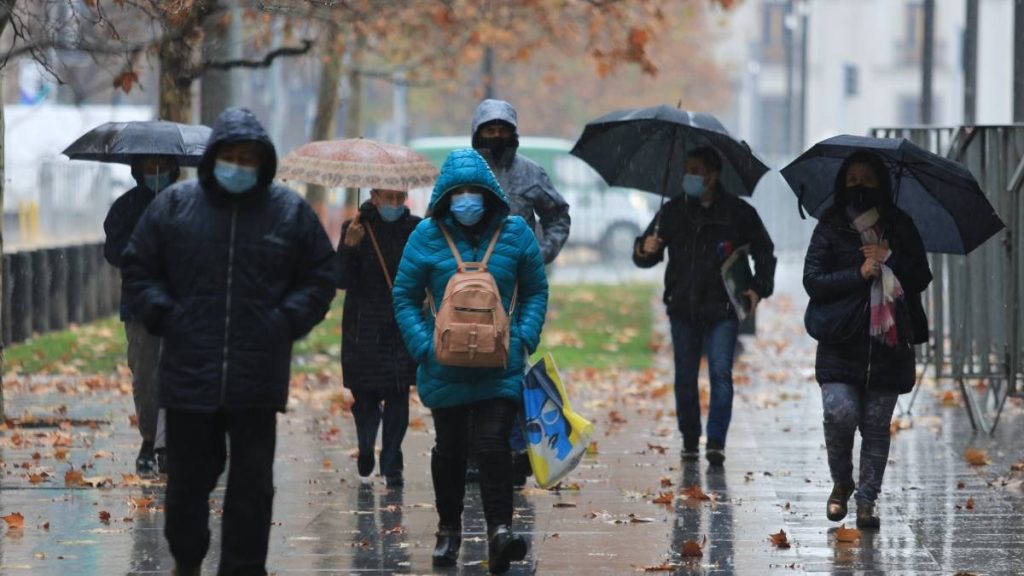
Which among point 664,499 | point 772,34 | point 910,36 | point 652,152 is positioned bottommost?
point 664,499

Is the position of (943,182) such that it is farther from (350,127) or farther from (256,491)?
(350,127)

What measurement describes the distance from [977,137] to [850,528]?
4227 millimetres

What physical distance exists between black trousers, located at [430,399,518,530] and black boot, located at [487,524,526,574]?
0.06 m

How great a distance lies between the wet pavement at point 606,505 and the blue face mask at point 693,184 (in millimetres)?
1534

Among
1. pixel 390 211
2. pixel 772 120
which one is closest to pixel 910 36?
pixel 772 120

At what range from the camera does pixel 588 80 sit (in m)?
64.6

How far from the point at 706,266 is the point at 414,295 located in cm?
327

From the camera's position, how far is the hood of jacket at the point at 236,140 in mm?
6305

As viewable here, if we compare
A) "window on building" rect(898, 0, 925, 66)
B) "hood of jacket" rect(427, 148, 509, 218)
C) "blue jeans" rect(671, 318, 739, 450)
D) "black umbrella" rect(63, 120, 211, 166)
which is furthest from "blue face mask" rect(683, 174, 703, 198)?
"window on building" rect(898, 0, 925, 66)

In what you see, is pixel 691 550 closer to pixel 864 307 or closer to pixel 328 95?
pixel 864 307

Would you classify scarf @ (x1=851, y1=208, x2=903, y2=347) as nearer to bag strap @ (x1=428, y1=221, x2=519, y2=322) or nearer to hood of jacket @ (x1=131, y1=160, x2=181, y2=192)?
bag strap @ (x1=428, y1=221, x2=519, y2=322)

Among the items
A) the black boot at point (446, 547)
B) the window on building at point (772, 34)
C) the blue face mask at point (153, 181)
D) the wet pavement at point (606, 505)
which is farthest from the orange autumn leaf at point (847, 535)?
the window on building at point (772, 34)

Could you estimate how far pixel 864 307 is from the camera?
8.40 meters

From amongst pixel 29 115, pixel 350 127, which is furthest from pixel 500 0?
pixel 29 115
